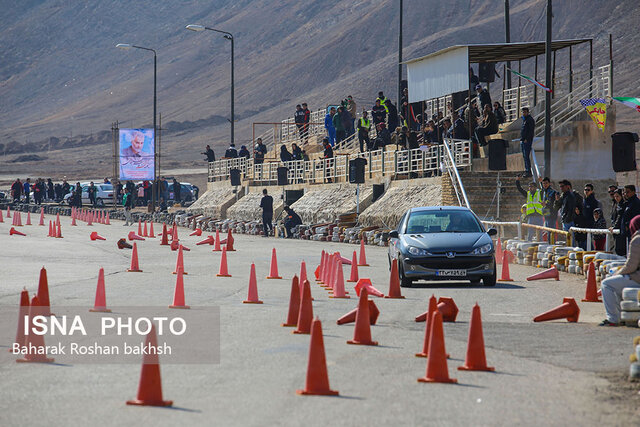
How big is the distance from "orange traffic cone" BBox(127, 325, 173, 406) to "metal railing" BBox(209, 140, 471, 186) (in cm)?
2472

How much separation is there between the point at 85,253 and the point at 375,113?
651 inches

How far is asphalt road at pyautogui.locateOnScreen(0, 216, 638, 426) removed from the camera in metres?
7.68

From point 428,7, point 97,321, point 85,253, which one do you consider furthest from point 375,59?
point 97,321

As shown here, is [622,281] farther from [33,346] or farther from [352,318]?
[33,346]

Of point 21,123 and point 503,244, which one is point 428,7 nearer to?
point 21,123

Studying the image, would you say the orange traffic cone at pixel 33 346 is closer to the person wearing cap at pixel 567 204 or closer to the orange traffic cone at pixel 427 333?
the orange traffic cone at pixel 427 333

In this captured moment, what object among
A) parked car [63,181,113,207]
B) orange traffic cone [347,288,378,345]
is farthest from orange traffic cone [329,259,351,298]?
parked car [63,181,113,207]

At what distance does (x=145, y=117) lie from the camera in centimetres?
15988

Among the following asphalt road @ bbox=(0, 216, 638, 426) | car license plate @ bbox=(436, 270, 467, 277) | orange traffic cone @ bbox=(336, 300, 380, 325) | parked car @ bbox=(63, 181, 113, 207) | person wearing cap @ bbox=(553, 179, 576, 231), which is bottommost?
asphalt road @ bbox=(0, 216, 638, 426)

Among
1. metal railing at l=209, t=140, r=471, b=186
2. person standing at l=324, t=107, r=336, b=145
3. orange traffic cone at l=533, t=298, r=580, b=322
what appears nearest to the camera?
orange traffic cone at l=533, t=298, r=580, b=322

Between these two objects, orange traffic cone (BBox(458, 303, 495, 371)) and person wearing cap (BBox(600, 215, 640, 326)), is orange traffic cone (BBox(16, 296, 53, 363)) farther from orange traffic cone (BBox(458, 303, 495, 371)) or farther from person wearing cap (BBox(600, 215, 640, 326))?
person wearing cap (BBox(600, 215, 640, 326))

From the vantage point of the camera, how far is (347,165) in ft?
142

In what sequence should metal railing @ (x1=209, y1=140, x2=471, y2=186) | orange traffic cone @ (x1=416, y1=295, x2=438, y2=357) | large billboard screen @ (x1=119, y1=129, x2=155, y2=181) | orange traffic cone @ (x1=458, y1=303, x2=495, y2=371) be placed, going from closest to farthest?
orange traffic cone @ (x1=458, y1=303, x2=495, y2=371), orange traffic cone @ (x1=416, y1=295, x2=438, y2=357), metal railing @ (x1=209, y1=140, x2=471, y2=186), large billboard screen @ (x1=119, y1=129, x2=155, y2=181)

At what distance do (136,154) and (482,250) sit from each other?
41289 millimetres
